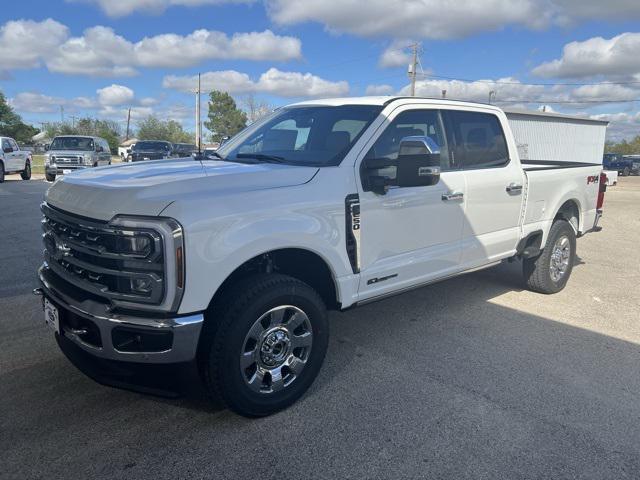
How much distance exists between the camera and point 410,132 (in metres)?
4.07

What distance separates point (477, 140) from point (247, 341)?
301 centimetres

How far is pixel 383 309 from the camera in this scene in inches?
205

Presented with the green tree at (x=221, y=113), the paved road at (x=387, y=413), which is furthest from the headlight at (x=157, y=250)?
the green tree at (x=221, y=113)

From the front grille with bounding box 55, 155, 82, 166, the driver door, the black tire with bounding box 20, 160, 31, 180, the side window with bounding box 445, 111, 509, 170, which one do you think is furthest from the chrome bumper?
the black tire with bounding box 20, 160, 31, 180

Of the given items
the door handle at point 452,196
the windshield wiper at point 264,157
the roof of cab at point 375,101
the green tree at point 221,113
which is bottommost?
the door handle at point 452,196

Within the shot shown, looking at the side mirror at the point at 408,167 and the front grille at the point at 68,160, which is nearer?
the side mirror at the point at 408,167

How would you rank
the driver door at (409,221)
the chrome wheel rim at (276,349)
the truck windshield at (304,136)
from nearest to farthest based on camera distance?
→ the chrome wheel rim at (276,349) → the driver door at (409,221) → the truck windshield at (304,136)

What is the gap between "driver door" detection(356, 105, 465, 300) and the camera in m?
3.63

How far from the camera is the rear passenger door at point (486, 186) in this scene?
4.53m

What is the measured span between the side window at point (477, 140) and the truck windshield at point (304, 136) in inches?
38.6

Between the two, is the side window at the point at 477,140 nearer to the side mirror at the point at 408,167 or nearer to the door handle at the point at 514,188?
the door handle at the point at 514,188

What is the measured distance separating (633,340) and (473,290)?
175 cm

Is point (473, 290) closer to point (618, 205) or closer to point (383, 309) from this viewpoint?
point (383, 309)

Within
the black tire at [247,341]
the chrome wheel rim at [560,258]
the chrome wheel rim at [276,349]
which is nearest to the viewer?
the black tire at [247,341]
